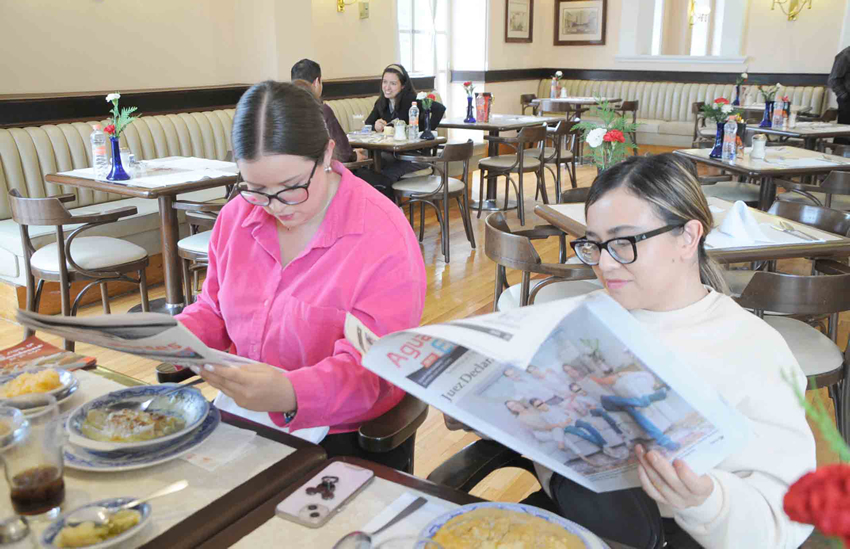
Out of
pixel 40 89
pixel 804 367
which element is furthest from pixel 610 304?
pixel 40 89

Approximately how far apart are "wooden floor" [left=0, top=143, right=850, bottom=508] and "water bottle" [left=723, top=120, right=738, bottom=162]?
3.16ft

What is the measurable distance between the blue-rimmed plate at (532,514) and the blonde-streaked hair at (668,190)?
0.55 metres

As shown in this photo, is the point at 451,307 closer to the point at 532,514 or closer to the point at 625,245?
the point at 625,245

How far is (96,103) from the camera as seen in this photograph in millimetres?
5051

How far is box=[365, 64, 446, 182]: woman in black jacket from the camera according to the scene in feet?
19.2

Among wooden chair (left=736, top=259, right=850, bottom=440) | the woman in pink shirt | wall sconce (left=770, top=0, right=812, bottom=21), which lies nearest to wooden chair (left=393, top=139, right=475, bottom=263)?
wooden chair (left=736, top=259, right=850, bottom=440)

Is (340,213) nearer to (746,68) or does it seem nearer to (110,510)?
(110,510)

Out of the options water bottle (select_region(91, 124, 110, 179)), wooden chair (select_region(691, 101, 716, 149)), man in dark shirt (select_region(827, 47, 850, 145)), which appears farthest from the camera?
wooden chair (select_region(691, 101, 716, 149))

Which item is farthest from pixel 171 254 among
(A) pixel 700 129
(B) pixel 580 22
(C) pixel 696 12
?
(C) pixel 696 12

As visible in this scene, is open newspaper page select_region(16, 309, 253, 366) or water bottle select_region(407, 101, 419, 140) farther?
water bottle select_region(407, 101, 419, 140)

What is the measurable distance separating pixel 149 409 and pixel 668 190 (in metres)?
0.99

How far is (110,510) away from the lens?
934 mm

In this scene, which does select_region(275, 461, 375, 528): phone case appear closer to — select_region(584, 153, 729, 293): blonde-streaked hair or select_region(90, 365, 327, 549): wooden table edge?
select_region(90, 365, 327, 549): wooden table edge

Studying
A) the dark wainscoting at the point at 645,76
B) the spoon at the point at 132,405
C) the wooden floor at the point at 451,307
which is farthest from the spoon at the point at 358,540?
the dark wainscoting at the point at 645,76
